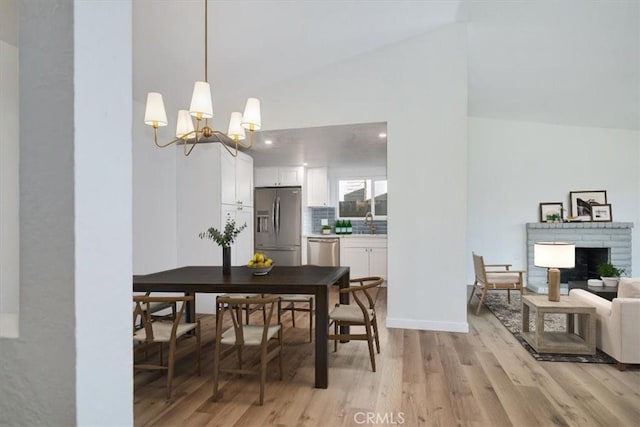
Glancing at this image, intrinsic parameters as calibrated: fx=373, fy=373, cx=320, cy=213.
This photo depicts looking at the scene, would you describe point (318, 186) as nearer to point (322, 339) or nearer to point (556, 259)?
point (556, 259)

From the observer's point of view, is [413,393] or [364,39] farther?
[364,39]

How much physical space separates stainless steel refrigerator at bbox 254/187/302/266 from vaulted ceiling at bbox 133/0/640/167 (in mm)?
2342

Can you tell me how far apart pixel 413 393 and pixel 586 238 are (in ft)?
17.9

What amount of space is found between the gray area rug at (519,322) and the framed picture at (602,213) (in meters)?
2.01

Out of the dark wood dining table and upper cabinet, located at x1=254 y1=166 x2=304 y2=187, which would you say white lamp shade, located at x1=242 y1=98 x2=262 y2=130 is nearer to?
the dark wood dining table

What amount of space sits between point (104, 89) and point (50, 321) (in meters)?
0.41

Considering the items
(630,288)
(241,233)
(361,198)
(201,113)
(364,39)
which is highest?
(364,39)

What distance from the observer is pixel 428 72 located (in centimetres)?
397

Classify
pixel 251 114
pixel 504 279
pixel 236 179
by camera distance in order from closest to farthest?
pixel 251 114 < pixel 504 279 < pixel 236 179

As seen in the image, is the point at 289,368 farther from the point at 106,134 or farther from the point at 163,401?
the point at 106,134

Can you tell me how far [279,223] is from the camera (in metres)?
6.60

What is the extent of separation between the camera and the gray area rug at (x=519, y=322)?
3.05m

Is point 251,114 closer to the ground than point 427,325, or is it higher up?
higher up

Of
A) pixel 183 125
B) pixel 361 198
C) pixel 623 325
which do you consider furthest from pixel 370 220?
pixel 183 125
